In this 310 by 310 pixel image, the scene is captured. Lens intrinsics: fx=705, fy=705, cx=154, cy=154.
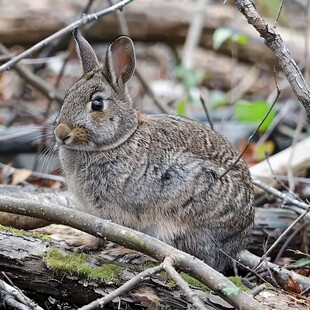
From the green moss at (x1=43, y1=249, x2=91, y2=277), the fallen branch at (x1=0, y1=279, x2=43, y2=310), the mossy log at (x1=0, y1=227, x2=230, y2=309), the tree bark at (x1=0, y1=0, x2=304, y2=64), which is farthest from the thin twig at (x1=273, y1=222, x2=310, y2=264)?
the tree bark at (x1=0, y1=0, x2=304, y2=64)

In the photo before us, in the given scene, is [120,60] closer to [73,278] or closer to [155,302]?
[73,278]

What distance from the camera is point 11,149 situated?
8.50 meters

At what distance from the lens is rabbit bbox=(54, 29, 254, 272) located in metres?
4.92

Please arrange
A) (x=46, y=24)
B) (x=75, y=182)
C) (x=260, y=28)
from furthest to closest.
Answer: (x=46, y=24) → (x=75, y=182) → (x=260, y=28)

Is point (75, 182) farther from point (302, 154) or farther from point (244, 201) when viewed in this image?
point (302, 154)

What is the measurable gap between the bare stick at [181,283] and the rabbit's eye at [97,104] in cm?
144

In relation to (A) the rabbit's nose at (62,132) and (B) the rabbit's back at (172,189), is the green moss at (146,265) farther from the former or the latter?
(A) the rabbit's nose at (62,132)

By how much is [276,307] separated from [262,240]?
5.65ft

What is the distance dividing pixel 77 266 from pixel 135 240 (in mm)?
501

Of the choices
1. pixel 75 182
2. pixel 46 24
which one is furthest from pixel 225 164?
pixel 46 24

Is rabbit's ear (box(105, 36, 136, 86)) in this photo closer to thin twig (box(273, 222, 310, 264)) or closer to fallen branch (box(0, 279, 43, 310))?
fallen branch (box(0, 279, 43, 310))

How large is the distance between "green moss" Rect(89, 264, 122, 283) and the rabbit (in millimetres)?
553

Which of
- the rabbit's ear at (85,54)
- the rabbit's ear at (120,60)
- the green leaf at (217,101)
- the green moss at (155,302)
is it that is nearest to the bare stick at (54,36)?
the rabbit's ear at (85,54)

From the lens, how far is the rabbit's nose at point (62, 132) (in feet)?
15.4
